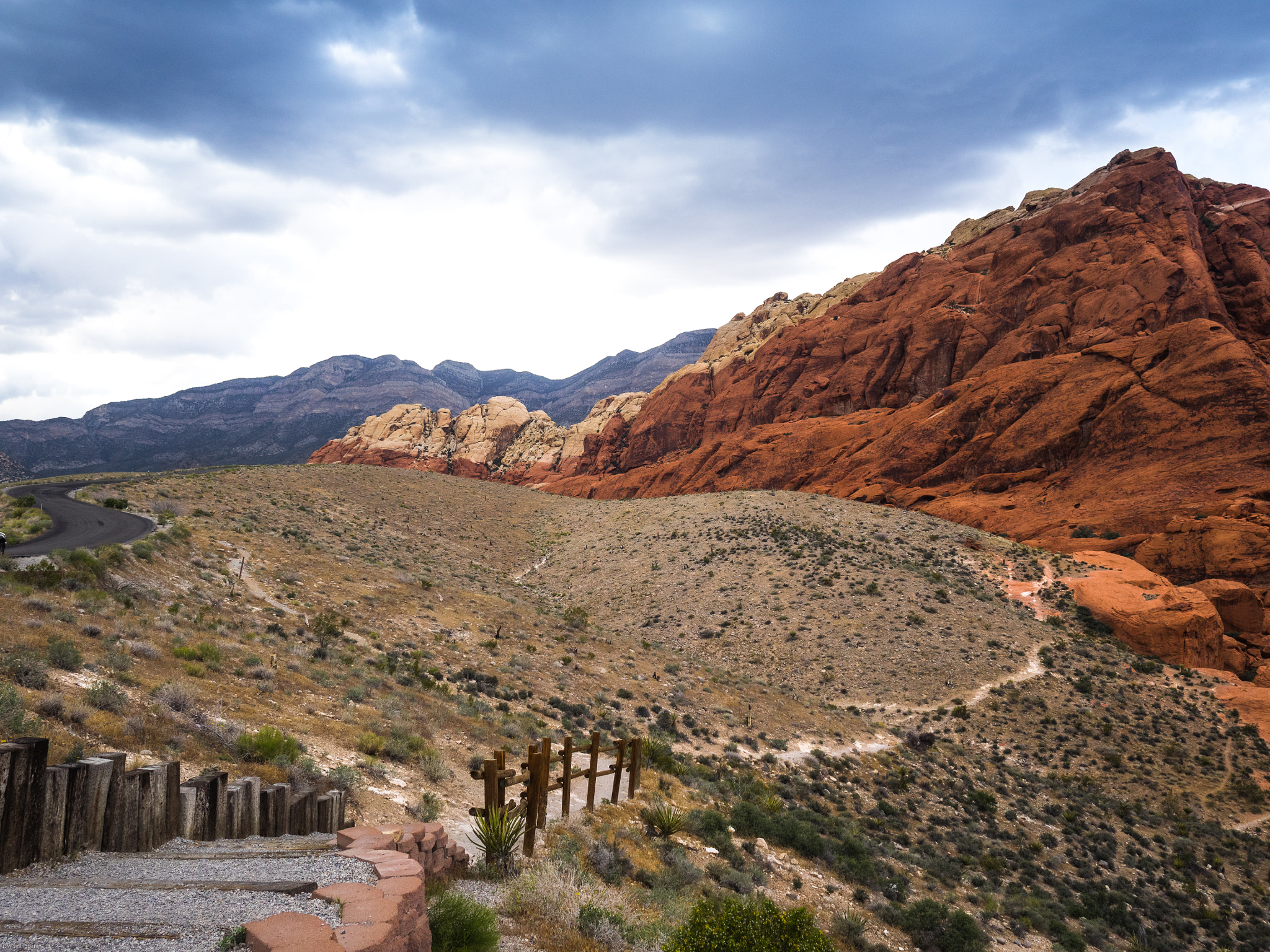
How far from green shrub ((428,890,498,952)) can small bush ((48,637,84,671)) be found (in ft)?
23.6

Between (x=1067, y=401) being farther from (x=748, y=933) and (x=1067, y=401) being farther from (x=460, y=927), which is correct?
(x=460, y=927)

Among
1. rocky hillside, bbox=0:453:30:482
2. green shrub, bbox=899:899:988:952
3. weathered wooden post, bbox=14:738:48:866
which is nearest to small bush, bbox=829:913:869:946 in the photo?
green shrub, bbox=899:899:988:952

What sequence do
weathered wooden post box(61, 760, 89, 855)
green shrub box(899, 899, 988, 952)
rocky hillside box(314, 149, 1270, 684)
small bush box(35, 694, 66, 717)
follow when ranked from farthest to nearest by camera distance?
rocky hillside box(314, 149, 1270, 684), green shrub box(899, 899, 988, 952), small bush box(35, 694, 66, 717), weathered wooden post box(61, 760, 89, 855)

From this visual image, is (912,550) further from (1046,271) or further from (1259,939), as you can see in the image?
(1046,271)

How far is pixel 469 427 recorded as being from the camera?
11988 cm

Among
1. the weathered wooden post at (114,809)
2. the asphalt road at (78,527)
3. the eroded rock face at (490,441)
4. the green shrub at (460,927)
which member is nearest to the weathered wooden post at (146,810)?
the weathered wooden post at (114,809)

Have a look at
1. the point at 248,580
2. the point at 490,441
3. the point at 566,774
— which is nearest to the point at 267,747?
the point at 566,774

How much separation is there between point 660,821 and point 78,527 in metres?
24.0

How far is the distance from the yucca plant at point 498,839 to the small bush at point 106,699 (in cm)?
500

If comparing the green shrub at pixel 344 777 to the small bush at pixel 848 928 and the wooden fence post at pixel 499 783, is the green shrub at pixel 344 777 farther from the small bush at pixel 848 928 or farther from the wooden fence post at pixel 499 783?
the small bush at pixel 848 928

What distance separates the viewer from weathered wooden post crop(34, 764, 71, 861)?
14.4ft

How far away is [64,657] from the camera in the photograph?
27.8ft

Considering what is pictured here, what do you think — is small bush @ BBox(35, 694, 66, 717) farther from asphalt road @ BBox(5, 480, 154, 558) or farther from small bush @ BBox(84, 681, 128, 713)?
asphalt road @ BBox(5, 480, 154, 558)

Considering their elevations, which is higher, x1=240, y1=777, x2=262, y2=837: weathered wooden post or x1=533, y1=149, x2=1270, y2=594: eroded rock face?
x1=533, y1=149, x2=1270, y2=594: eroded rock face
